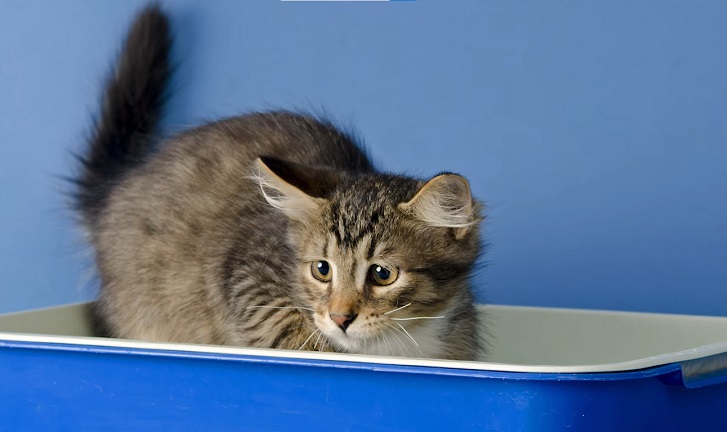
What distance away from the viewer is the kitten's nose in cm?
136

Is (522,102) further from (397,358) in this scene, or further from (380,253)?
(397,358)

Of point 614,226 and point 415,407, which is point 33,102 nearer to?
point 614,226

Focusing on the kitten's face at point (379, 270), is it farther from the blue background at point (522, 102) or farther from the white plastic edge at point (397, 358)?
the blue background at point (522, 102)

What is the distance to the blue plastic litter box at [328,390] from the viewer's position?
1052 millimetres

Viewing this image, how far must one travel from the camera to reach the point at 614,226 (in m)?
2.08

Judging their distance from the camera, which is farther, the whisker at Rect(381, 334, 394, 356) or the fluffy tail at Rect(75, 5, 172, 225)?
the fluffy tail at Rect(75, 5, 172, 225)

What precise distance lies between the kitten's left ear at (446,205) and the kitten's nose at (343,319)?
186mm

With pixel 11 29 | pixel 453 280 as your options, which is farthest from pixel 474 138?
pixel 11 29

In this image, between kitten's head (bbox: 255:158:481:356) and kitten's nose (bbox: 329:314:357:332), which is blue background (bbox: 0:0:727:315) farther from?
kitten's nose (bbox: 329:314:357:332)

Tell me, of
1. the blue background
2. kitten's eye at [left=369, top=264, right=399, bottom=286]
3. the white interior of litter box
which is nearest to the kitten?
kitten's eye at [left=369, top=264, right=399, bottom=286]

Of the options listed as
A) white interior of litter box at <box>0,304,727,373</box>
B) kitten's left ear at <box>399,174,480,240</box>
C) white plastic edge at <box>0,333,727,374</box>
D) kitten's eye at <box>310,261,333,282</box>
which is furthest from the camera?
white interior of litter box at <box>0,304,727,373</box>

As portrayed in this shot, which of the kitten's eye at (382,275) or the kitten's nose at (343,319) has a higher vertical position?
the kitten's eye at (382,275)

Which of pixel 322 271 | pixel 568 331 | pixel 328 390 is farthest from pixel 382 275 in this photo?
pixel 568 331

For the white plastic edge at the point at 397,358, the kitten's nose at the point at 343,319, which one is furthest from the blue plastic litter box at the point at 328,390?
the kitten's nose at the point at 343,319
